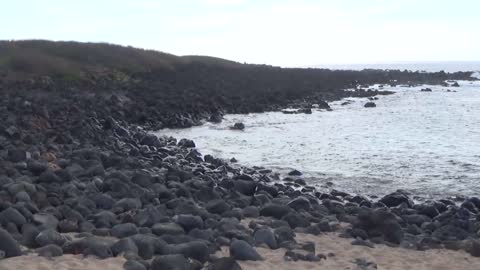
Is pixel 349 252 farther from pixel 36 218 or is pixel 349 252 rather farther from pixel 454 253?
pixel 36 218

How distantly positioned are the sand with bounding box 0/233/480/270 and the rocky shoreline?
0.16m

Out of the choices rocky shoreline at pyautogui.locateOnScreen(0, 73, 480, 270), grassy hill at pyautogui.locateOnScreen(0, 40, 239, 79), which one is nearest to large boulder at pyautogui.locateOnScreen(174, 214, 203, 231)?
rocky shoreline at pyautogui.locateOnScreen(0, 73, 480, 270)

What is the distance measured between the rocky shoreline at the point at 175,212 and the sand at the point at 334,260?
158 mm

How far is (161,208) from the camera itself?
379 inches

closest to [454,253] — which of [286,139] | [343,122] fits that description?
[286,139]

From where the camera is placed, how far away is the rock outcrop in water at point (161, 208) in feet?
24.5

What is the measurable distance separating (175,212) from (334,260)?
9.10 feet

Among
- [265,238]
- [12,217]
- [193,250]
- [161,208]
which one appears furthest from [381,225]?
[12,217]

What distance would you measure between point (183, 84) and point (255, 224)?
1372 inches

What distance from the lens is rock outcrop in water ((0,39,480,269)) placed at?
24.5 ft

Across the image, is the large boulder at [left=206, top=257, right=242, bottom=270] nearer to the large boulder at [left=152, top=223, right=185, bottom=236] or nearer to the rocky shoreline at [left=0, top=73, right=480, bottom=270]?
the rocky shoreline at [left=0, top=73, right=480, bottom=270]

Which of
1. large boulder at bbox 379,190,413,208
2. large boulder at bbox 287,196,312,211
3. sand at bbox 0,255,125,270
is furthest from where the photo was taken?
large boulder at bbox 379,190,413,208

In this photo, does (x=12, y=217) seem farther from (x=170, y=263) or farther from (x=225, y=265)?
(x=225, y=265)

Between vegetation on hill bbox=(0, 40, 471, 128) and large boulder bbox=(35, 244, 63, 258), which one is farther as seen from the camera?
vegetation on hill bbox=(0, 40, 471, 128)
